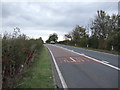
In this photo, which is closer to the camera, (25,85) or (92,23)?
(25,85)

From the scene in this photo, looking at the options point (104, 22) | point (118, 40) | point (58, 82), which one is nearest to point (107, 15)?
point (104, 22)

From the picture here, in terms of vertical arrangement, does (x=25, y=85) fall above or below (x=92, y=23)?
below

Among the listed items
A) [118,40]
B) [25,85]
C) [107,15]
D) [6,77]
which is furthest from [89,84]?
[107,15]

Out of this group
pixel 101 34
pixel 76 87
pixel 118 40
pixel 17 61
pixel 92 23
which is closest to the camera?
pixel 76 87

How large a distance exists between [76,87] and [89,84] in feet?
2.24

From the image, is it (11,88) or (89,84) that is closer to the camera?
(11,88)

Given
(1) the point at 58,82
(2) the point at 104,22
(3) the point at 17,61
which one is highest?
(2) the point at 104,22

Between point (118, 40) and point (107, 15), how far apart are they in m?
36.3

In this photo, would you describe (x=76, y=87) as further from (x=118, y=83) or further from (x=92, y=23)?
(x=92, y=23)

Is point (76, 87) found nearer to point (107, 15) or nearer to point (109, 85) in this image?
point (109, 85)

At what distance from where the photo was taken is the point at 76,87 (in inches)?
344

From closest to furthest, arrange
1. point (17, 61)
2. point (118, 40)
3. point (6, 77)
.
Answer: point (6, 77), point (17, 61), point (118, 40)

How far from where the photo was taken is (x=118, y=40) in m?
Answer: 35.0

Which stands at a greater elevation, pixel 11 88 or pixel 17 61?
pixel 17 61
